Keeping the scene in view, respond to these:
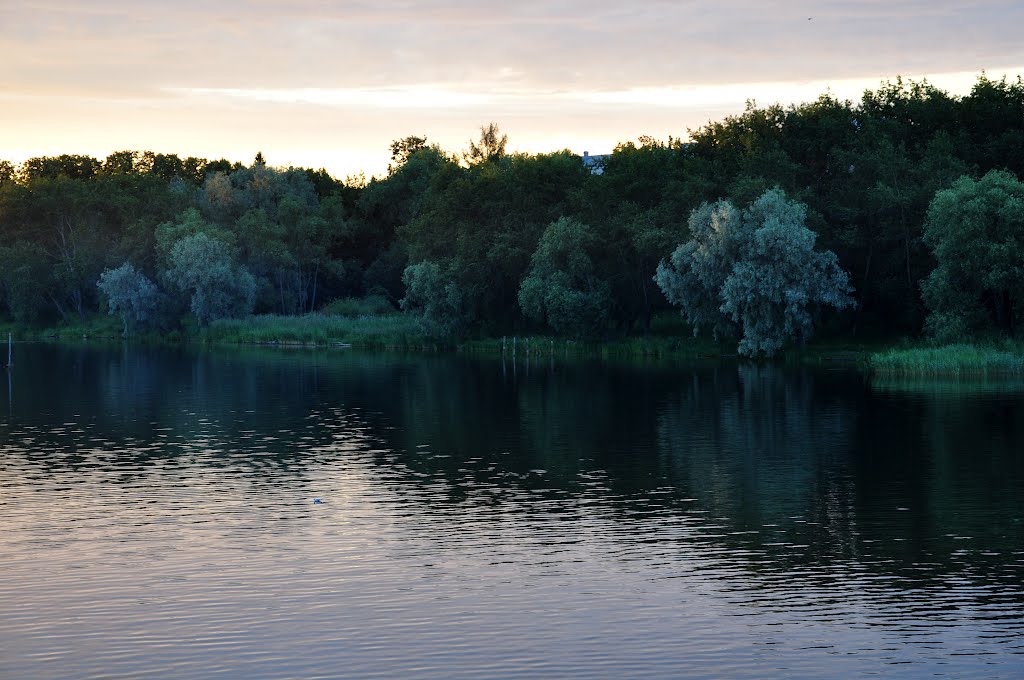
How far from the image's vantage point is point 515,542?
1150 inches

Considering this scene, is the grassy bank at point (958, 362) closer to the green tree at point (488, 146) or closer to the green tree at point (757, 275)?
the green tree at point (757, 275)

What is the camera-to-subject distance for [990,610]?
74.9 feet

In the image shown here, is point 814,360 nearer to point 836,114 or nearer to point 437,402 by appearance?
point 836,114

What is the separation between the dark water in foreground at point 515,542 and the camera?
2066 cm

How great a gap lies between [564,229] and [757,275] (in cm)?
2584

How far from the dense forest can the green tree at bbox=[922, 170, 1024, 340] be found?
15 cm

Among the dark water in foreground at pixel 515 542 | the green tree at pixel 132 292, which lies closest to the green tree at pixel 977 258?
the dark water in foreground at pixel 515 542

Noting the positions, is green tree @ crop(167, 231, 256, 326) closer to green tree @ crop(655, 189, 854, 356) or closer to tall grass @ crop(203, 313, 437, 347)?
tall grass @ crop(203, 313, 437, 347)

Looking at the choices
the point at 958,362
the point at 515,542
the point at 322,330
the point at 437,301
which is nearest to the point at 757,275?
the point at 958,362

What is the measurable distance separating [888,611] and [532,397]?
46195 mm

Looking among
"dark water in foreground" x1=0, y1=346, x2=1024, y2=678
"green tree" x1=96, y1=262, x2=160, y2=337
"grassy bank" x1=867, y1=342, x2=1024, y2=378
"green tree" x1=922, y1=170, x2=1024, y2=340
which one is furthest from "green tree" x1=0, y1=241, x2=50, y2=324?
"grassy bank" x1=867, y1=342, x2=1024, y2=378

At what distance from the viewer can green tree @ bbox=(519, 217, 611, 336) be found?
10800 centimetres

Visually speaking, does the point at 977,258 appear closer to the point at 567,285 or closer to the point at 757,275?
the point at 757,275

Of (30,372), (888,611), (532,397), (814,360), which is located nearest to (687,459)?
(888,611)
